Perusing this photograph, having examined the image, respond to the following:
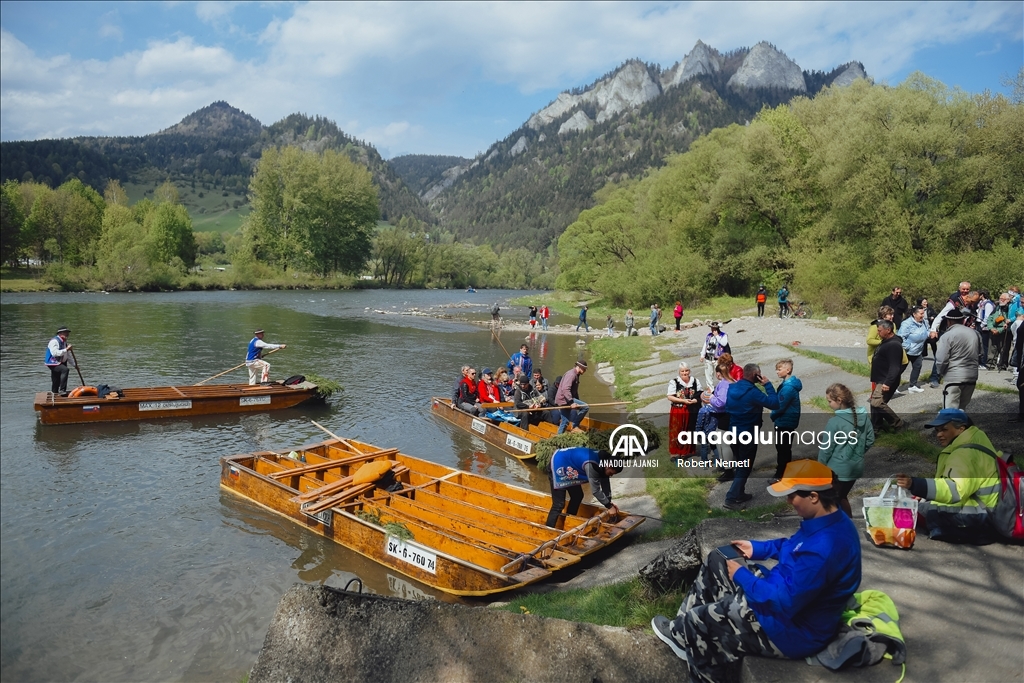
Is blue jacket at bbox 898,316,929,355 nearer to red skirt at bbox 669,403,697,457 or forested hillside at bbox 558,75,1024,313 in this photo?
red skirt at bbox 669,403,697,457

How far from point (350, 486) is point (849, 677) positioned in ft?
28.5

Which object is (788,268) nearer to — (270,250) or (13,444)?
(13,444)

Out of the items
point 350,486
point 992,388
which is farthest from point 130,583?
point 992,388

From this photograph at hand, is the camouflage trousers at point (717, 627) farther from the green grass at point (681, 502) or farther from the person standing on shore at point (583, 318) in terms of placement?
the person standing on shore at point (583, 318)

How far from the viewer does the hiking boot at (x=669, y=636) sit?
16.5 ft

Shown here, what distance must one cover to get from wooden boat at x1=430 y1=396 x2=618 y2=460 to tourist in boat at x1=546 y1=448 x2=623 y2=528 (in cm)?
527

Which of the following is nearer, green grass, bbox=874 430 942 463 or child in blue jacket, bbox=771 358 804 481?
child in blue jacket, bbox=771 358 804 481

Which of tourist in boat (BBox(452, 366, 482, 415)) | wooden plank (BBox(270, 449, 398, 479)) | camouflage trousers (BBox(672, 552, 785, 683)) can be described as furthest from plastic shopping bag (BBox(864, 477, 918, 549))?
tourist in boat (BBox(452, 366, 482, 415))

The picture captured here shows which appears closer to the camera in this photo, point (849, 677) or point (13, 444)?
point (849, 677)

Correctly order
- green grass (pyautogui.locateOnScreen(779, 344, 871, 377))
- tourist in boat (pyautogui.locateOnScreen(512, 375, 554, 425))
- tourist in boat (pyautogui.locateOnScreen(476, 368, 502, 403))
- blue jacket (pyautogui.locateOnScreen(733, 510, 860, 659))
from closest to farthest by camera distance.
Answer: blue jacket (pyautogui.locateOnScreen(733, 510, 860, 659))
green grass (pyautogui.locateOnScreen(779, 344, 871, 377))
tourist in boat (pyautogui.locateOnScreen(512, 375, 554, 425))
tourist in boat (pyautogui.locateOnScreen(476, 368, 502, 403))

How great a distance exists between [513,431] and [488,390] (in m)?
3.03

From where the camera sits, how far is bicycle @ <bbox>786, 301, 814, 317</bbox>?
116ft

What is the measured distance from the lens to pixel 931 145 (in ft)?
102

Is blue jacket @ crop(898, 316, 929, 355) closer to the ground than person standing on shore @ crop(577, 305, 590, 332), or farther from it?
farther from it
